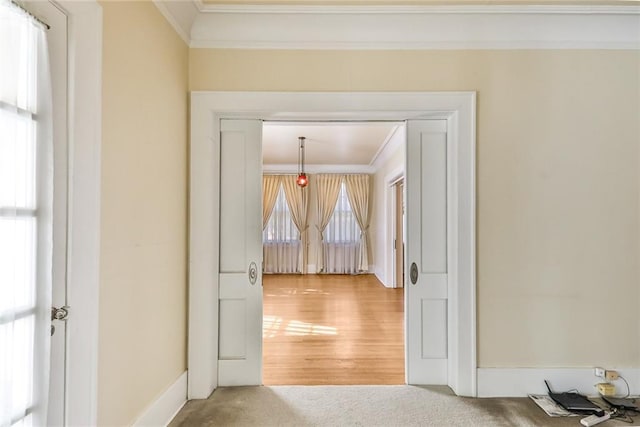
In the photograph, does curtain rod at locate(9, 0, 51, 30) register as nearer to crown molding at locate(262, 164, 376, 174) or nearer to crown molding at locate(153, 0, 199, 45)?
crown molding at locate(153, 0, 199, 45)

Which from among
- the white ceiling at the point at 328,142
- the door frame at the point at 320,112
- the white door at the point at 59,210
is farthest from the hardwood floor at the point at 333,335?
the white ceiling at the point at 328,142

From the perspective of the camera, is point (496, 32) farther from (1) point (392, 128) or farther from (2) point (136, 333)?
(2) point (136, 333)

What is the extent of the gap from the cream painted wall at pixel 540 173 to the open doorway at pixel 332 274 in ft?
1.70

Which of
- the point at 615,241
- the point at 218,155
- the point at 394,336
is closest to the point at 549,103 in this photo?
the point at 615,241

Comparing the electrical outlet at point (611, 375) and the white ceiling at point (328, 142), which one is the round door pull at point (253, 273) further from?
the electrical outlet at point (611, 375)

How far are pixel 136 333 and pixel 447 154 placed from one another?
2.26 meters

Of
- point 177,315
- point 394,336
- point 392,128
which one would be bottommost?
point 394,336

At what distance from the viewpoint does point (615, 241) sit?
92.0 inches

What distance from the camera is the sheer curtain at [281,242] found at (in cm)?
809

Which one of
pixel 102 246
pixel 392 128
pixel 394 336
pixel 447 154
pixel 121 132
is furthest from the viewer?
pixel 392 128

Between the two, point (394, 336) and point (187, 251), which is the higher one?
point (187, 251)

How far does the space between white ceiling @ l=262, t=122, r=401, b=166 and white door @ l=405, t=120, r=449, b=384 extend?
5.42 ft

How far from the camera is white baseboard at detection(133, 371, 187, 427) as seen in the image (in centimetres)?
180

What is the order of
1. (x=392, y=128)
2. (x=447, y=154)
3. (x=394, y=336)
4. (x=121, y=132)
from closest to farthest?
(x=121, y=132) → (x=447, y=154) → (x=394, y=336) → (x=392, y=128)
